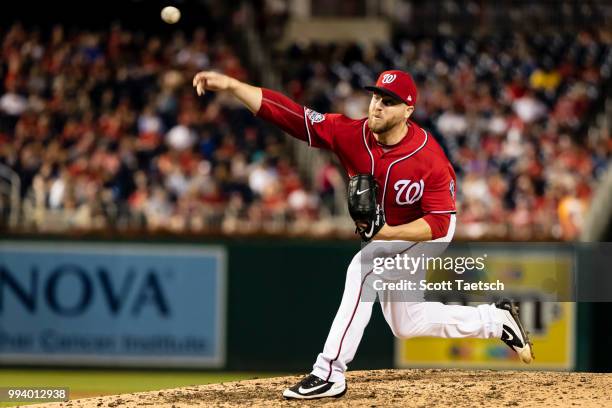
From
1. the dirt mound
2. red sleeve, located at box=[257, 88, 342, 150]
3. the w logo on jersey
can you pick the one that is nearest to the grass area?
the dirt mound

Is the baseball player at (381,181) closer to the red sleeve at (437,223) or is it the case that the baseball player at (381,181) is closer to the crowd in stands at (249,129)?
the red sleeve at (437,223)

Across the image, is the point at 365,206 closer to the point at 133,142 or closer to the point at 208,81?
the point at 208,81

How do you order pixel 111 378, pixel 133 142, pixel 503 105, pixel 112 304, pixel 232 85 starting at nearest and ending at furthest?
pixel 232 85
pixel 111 378
pixel 112 304
pixel 133 142
pixel 503 105

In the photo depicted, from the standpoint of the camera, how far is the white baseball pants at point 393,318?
7.06m

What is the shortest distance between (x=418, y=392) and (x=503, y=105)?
11.6m

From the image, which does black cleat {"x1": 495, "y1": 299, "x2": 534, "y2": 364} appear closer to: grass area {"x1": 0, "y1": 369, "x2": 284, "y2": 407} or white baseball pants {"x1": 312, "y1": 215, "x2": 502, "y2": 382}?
white baseball pants {"x1": 312, "y1": 215, "x2": 502, "y2": 382}

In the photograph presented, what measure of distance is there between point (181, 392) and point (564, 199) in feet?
25.7

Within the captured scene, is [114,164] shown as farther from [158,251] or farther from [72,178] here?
[158,251]

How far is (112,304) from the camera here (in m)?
13.0

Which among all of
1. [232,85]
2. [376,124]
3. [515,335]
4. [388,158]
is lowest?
[515,335]

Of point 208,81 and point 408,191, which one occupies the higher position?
point 208,81

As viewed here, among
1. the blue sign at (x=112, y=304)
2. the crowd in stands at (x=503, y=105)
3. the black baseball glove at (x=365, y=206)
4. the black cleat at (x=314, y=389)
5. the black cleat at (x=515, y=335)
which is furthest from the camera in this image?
the crowd in stands at (x=503, y=105)

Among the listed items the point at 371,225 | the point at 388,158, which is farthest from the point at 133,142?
the point at 371,225

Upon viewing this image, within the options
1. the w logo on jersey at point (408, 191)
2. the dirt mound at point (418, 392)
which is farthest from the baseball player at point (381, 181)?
the dirt mound at point (418, 392)
